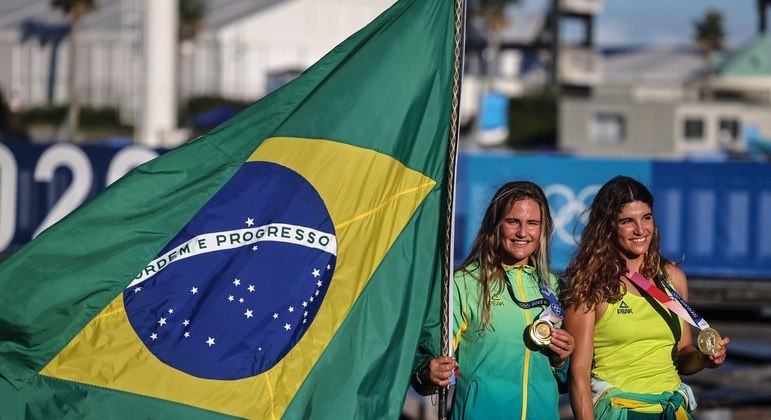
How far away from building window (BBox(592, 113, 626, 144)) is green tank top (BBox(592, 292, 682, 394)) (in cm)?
5107

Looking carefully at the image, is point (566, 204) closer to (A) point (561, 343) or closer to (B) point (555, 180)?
(B) point (555, 180)

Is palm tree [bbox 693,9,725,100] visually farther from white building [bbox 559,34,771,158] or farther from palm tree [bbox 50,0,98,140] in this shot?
palm tree [bbox 50,0,98,140]

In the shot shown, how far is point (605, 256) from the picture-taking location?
207 inches

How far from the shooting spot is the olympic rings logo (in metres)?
15.1

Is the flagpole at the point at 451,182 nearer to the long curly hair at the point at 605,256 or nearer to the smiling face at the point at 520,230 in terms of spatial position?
the smiling face at the point at 520,230

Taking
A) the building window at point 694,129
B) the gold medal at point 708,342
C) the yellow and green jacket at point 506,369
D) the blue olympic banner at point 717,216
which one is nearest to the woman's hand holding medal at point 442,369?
the yellow and green jacket at point 506,369

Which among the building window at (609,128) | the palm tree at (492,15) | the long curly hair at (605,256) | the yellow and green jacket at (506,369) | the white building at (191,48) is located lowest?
the yellow and green jacket at (506,369)

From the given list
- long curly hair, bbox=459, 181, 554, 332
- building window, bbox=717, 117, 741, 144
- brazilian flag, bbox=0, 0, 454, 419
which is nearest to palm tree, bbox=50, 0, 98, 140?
building window, bbox=717, 117, 741, 144

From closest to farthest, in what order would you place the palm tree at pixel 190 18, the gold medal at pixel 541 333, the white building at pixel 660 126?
1. the gold medal at pixel 541 333
2. the white building at pixel 660 126
3. the palm tree at pixel 190 18

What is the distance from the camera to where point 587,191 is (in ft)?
50.3

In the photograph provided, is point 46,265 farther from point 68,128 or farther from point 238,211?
point 68,128

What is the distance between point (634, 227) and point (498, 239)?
57 cm

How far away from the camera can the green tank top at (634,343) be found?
518 cm

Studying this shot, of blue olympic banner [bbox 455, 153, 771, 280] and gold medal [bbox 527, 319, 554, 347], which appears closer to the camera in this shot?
gold medal [bbox 527, 319, 554, 347]
